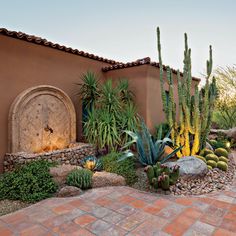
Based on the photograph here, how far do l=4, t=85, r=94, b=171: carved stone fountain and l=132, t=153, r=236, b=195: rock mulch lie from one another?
221 cm

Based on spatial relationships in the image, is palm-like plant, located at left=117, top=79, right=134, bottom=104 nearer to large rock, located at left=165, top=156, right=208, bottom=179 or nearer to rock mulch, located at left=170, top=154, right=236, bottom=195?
large rock, located at left=165, top=156, right=208, bottom=179

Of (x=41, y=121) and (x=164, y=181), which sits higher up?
(x=41, y=121)

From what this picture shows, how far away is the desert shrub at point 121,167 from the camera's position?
4418 millimetres

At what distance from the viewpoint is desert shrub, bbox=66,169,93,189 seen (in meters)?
3.80

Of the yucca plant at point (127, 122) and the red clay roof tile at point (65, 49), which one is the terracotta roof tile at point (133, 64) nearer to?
the red clay roof tile at point (65, 49)

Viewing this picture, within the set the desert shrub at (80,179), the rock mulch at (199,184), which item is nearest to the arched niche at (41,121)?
the desert shrub at (80,179)

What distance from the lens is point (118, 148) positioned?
5.94 m

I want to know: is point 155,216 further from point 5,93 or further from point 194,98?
point 5,93

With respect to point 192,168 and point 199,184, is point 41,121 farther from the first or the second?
point 199,184

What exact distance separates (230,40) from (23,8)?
8.82 meters

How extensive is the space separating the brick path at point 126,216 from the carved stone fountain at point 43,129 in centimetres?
179

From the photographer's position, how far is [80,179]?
151 inches

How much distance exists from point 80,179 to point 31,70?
3.55m

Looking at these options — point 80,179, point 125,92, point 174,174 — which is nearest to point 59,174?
point 80,179
